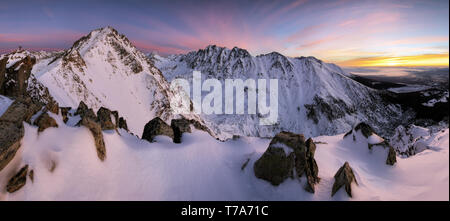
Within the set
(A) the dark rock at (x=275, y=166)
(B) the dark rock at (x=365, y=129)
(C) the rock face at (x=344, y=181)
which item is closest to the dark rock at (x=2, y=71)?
(A) the dark rock at (x=275, y=166)

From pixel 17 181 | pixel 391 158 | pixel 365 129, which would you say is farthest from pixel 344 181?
pixel 17 181

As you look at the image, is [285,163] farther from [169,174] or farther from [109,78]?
[109,78]

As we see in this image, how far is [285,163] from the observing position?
1280 cm

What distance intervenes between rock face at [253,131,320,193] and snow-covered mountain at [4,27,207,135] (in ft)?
210

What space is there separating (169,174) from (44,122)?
8.30 metres

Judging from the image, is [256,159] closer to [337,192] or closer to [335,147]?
[337,192]

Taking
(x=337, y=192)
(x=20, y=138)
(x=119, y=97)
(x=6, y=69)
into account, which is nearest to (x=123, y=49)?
(x=119, y=97)

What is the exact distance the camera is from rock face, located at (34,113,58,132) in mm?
12008

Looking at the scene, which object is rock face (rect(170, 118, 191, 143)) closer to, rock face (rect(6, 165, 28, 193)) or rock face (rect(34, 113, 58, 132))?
rock face (rect(34, 113, 58, 132))

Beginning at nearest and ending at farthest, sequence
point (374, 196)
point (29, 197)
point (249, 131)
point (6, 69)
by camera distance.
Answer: point (29, 197) < point (374, 196) < point (6, 69) < point (249, 131)

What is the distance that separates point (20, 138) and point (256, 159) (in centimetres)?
1411

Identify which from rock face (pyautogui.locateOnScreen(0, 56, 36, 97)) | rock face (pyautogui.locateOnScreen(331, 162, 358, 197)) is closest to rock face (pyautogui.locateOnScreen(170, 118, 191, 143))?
rock face (pyautogui.locateOnScreen(331, 162, 358, 197))

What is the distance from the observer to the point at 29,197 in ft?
30.7
